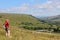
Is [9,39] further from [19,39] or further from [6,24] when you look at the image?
[6,24]

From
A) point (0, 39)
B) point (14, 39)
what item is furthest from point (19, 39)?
point (0, 39)

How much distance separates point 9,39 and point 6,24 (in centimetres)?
252

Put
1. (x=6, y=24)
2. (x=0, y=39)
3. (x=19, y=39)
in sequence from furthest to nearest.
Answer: (x=6, y=24), (x=19, y=39), (x=0, y=39)

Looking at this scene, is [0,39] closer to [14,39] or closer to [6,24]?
[14,39]

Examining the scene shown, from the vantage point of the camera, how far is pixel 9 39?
21172mm

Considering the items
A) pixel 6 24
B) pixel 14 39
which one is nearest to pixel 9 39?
pixel 14 39

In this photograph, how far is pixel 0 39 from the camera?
20.1m

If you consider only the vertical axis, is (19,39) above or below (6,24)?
below

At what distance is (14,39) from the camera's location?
21.3 m

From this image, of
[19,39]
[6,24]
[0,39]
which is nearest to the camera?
[0,39]

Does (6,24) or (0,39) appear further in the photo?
(6,24)

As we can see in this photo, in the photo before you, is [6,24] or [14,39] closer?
[14,39]

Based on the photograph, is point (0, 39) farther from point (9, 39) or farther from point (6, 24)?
point (6, 24)

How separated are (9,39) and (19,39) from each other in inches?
41.8
